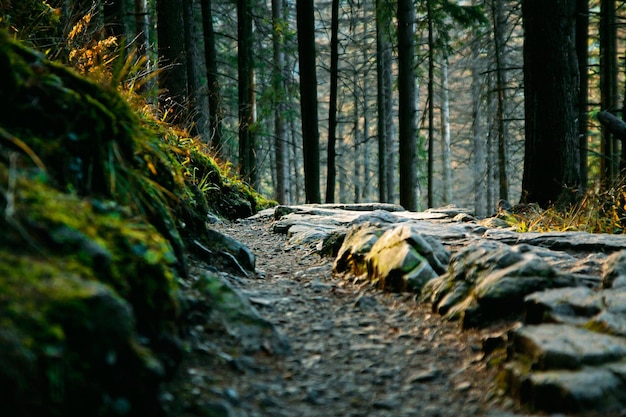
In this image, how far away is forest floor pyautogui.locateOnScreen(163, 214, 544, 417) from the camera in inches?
73.8

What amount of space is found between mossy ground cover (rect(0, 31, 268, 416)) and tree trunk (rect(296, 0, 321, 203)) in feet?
26.1

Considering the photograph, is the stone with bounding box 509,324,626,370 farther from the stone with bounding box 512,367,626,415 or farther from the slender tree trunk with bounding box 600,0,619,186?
the slender tree trunk with bounding box 600,0,619,186

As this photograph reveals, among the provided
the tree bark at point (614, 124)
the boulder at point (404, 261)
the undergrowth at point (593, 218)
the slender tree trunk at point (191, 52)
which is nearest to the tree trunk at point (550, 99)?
the tree bark at point (614, 124)

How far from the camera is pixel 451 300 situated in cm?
284

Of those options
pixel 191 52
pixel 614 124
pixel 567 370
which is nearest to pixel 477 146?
pixel 191 52

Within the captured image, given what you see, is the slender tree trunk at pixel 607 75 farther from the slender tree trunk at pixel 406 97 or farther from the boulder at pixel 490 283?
the boulder at pixel 490 283

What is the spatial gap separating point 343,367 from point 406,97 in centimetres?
967

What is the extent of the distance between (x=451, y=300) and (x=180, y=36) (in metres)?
9.14

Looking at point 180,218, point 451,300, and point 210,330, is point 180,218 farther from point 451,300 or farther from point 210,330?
point 451,300

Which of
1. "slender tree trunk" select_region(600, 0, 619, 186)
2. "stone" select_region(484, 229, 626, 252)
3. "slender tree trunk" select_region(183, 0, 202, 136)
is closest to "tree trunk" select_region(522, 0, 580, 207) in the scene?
"stone" select_region(484, 229, 626, 252)

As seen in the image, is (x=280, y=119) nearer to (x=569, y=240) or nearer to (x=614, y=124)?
(x=614, y=124)

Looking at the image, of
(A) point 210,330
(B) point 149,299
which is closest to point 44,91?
(B) point 149,299

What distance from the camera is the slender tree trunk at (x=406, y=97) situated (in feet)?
36.7

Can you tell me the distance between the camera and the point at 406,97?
11195mm
